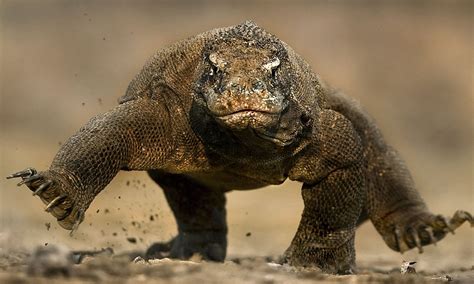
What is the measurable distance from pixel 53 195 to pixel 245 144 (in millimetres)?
1845

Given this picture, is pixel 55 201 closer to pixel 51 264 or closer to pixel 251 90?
pixel 51 264

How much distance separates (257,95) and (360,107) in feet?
10.0

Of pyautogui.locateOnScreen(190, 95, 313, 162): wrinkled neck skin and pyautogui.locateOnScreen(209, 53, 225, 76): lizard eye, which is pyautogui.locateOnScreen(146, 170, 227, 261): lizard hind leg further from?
pyautogui.locateOnScreen(209, 53, 225, 76): lizard eye

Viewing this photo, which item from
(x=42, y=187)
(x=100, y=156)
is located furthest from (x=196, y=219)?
(x=42, y=187)

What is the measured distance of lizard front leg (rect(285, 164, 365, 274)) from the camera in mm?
10180

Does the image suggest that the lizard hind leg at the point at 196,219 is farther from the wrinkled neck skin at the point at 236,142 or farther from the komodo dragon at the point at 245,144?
the wrinkled neck skin at the point at 236,142

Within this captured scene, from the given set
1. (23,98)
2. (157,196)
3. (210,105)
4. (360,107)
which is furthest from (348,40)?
(210,105)

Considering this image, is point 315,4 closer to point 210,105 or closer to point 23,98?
point 23,98

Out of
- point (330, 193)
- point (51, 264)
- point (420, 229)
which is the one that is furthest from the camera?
point (420, 229)

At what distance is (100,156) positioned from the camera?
29.7ft

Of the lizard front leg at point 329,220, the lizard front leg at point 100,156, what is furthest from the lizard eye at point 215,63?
the lizard front leg at point 329,220

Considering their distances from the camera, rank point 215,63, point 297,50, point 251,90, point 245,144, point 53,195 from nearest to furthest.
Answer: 1. point 251,90
2. point 53,195
3. point 215,63
4. point 245,144
5. point 297,50

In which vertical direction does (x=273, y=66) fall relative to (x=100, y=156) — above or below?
above

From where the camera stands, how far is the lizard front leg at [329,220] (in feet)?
33.4
